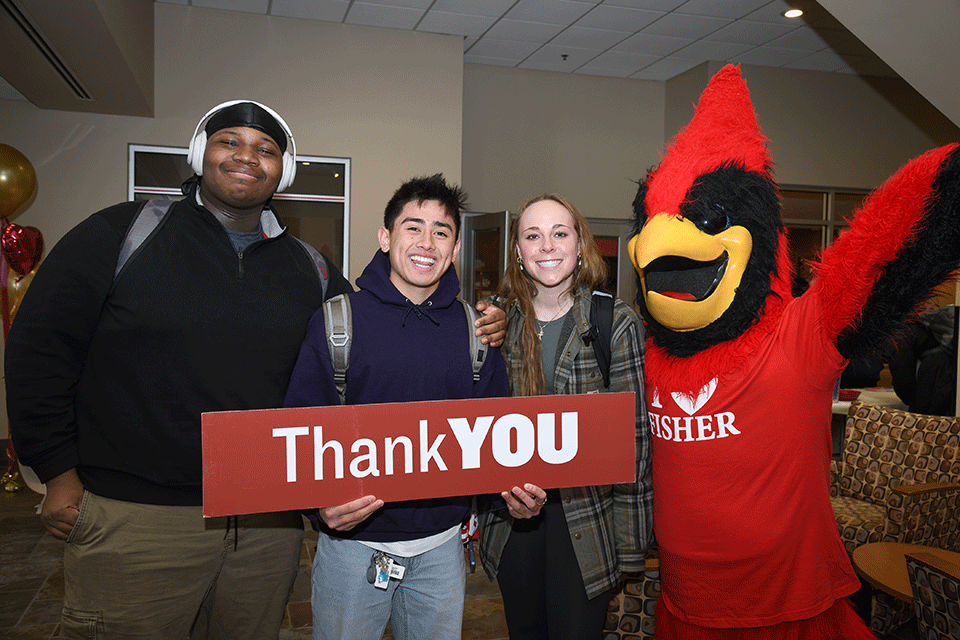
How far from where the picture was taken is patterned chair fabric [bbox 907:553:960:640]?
65.2 inches

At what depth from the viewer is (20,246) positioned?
4648mm

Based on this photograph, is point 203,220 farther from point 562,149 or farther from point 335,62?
point 562,149

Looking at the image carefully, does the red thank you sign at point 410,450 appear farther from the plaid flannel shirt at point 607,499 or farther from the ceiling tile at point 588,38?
the ceiling tile at point 588,38

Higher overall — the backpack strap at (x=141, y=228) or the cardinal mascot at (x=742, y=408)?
the backpack strap at (x=141, y=228)

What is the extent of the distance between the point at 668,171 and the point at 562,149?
5.18 m

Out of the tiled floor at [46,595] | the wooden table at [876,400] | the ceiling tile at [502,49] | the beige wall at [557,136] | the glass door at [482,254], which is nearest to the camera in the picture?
→ the tiled floor at [46,595]

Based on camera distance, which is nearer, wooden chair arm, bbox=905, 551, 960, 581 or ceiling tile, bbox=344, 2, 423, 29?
wooden chair arm, bbox=905, 551, 960, 581

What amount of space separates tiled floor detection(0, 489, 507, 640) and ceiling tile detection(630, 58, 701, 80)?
5.33 metres

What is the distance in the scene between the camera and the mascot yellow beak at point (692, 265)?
5.12 feet

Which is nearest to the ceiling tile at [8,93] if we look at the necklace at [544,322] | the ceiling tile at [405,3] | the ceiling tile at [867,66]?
the ceiling tile at [405,3]

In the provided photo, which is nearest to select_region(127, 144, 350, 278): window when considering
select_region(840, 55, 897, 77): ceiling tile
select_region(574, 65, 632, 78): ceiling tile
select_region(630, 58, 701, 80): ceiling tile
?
select_region(574, 65, 632, 78): ceiling tile

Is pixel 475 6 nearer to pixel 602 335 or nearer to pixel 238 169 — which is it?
pixel 238 169

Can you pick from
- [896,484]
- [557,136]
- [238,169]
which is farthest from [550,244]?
[557,136]

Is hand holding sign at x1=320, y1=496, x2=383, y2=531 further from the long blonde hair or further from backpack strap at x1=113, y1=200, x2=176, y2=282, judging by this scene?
backpack strap at x1=113, y1=200, x2=176, y2=282
